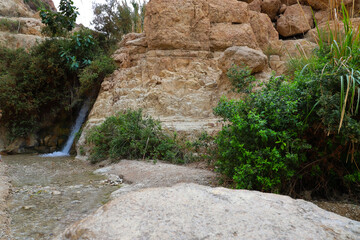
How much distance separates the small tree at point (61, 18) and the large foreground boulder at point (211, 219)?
1149cm

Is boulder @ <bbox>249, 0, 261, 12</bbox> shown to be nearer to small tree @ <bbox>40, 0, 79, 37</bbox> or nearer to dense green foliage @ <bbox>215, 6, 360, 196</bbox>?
small tree @ <bbox>40, 0, 79, 37</bbox>

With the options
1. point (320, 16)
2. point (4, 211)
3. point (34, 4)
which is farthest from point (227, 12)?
point (34, 4)

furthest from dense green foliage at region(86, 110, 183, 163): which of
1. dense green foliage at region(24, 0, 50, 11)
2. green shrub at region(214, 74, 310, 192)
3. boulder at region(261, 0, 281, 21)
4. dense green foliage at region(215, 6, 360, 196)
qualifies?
dense green foliage at region(24, 0, 50, 11)

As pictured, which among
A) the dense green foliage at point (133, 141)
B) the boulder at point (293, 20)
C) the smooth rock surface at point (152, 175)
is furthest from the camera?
the boulder at point (293, 20)

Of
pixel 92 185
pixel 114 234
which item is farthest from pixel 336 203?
pixel 92 185

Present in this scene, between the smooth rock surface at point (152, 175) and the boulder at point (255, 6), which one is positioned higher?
the boulder at point (255, 6)

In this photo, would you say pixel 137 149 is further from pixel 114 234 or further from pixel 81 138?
pixel 114 234

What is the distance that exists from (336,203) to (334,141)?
75 cm

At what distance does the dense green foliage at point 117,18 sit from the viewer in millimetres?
13133

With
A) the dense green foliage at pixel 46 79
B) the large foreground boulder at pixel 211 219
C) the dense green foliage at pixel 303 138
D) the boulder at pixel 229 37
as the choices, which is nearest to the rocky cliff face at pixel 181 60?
the boulder at pixel 229 37

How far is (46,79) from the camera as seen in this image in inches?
394

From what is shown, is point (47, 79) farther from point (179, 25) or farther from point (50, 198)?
point (50, 198)

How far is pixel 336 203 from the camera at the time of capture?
2980 millimetres

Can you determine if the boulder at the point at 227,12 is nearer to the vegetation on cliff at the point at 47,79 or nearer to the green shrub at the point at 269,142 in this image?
the vegetation on cliff at the point at 47,79
